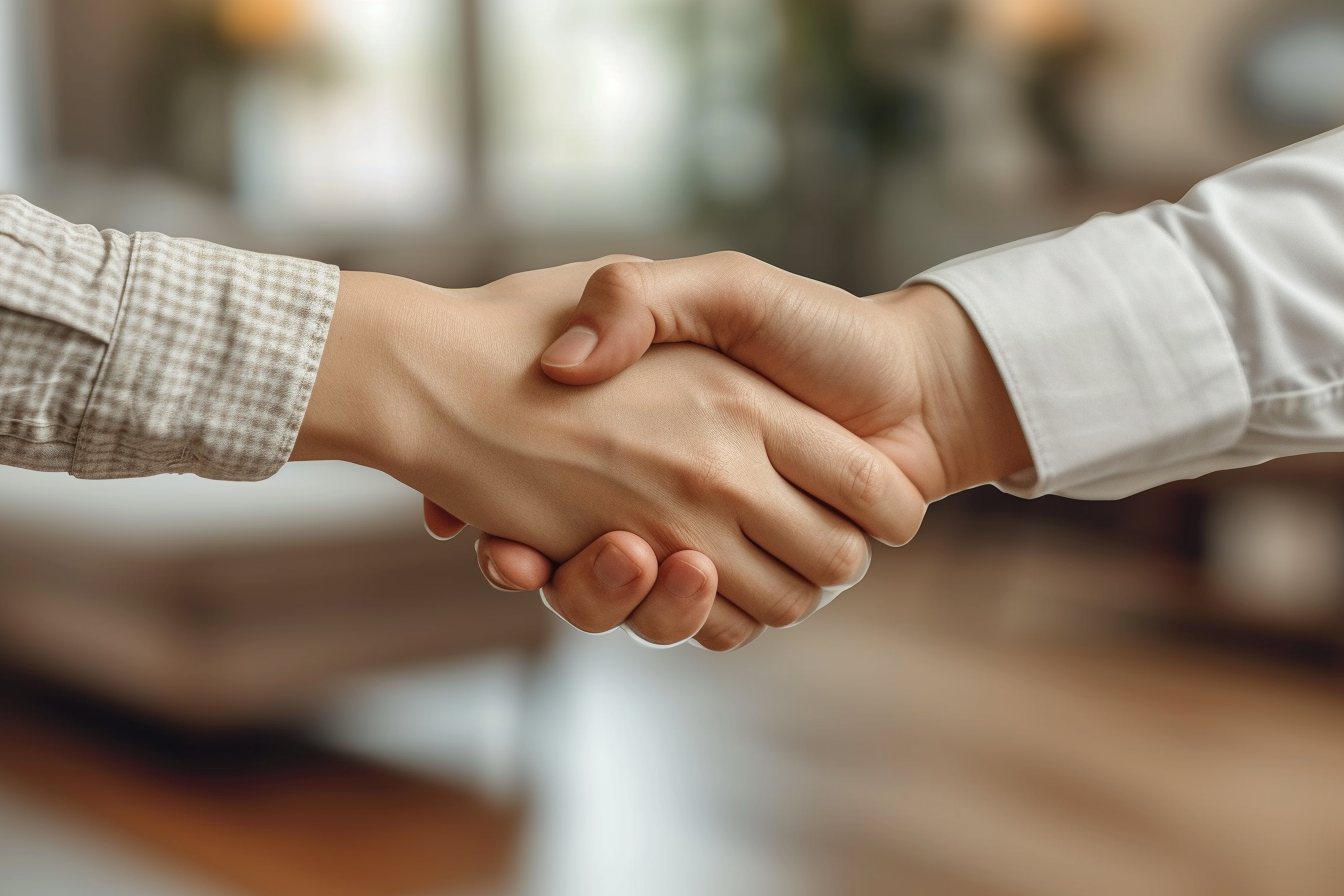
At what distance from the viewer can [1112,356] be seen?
1.07 metres

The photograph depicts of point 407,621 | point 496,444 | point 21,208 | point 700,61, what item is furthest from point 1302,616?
point 700,61

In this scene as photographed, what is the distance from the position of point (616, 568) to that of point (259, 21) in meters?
5.31

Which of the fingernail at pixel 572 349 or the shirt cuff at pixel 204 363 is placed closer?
the shirt cuff at pixel 204 363

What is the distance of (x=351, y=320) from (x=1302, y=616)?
2968 millimetres

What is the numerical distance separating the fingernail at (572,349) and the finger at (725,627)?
11.5 inches

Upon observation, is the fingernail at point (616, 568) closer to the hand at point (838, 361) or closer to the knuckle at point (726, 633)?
the hand at point (838, 361)

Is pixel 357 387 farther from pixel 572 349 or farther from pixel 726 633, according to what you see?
pixel 726 633

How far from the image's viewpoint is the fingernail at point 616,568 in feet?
3.67

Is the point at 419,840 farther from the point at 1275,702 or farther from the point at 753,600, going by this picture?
the point at 1275,702

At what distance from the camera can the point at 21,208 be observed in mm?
952

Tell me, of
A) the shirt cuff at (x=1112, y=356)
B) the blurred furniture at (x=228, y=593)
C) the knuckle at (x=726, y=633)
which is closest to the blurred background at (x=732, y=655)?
the blurred furniture at (x=228, y=593)

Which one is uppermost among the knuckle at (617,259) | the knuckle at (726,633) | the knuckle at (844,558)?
the knuckle at (617,259)

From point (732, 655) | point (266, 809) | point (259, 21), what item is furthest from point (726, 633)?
point (259, 21)

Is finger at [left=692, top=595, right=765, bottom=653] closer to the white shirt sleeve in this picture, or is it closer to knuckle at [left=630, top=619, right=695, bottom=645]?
knuckle at [left=630, top=619, right=695, bottom=645]
